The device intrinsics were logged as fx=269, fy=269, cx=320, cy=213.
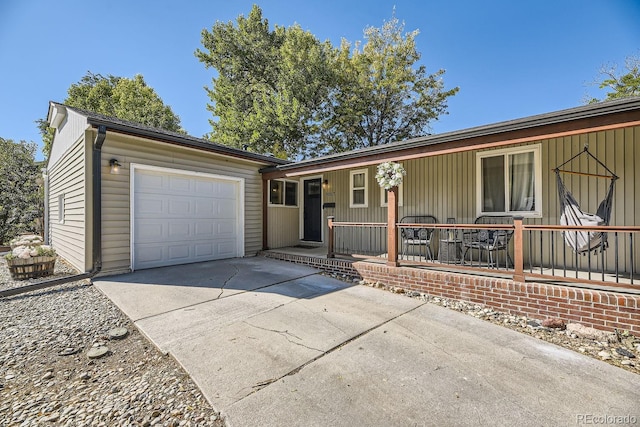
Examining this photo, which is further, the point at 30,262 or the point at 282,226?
the point at 282,226

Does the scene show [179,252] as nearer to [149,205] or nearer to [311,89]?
[149,205]

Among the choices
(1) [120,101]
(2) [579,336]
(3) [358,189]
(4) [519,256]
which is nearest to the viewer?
(2) [579,336]

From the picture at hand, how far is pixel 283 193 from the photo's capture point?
27.2 ft

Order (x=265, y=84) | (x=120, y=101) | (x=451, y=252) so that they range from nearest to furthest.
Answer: (x=451, y=252) → (x=265, y=84) → (x=120, y=101)

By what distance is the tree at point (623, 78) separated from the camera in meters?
12.5

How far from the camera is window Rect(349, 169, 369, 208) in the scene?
7.19 meters

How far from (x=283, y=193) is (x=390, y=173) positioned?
413 centimetres

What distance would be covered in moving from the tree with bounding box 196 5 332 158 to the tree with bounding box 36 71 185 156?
4541mm

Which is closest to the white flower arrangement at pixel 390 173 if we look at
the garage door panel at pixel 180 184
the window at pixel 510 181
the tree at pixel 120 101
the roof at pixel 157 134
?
the window at pixel 510 181

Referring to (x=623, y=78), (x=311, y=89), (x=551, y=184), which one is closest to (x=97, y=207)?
(x=551, y=184)

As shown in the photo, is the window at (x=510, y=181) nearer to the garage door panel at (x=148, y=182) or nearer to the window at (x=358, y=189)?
the window at (x=358, y=189)

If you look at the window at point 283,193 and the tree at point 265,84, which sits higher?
the tree at point 265,84

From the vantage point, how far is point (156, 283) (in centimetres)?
466

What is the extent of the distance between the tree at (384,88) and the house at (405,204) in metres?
7.77
